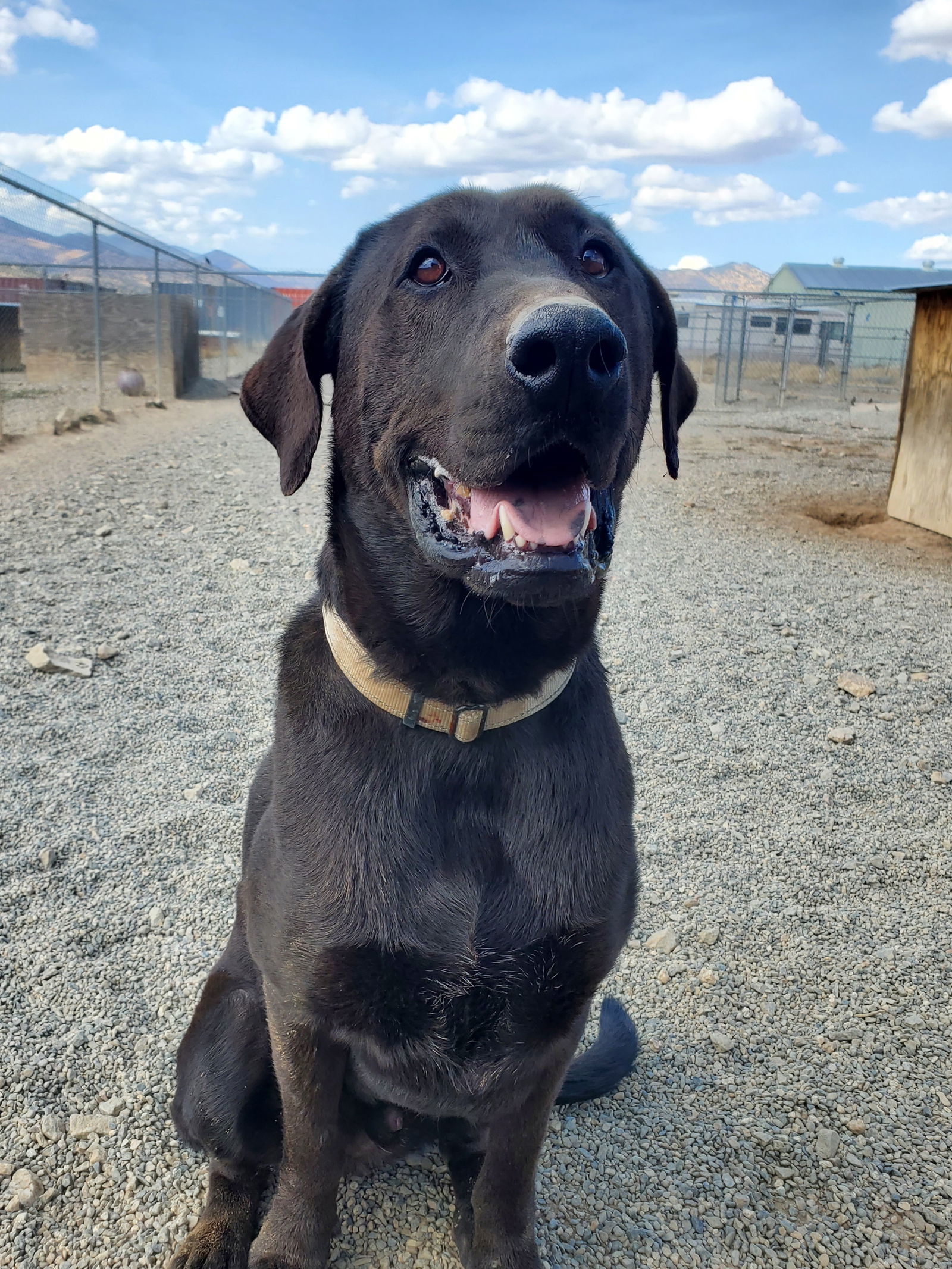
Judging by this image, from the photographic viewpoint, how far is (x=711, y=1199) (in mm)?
1973

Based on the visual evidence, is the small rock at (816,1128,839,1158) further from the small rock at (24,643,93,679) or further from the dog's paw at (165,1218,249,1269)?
the small rock at (24,643,93,679)

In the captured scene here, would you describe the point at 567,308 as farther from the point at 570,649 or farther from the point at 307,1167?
the point at 307,1167

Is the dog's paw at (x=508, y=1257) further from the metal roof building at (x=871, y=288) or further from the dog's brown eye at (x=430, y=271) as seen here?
the metal roof building at (x=871, y=288)

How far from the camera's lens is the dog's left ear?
2.12 meters

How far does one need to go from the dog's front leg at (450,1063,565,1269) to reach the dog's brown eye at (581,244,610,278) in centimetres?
155

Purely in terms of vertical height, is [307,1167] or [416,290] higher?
[416,290]

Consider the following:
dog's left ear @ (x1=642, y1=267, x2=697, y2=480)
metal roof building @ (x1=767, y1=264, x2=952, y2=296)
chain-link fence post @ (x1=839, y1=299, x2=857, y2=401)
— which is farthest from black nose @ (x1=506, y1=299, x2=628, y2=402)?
metal roof building @ (x1=767, y1=264, x2=952, y2=296)

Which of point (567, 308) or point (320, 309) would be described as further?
point (320, 309)

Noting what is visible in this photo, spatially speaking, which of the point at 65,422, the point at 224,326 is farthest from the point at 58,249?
the point at 224,326

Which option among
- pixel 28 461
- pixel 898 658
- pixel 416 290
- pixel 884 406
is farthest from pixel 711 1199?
pixel 884 406

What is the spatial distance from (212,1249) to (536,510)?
61.1 inches

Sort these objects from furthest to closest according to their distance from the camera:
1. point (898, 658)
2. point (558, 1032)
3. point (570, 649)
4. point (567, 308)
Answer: point (898, 658)
point (570, 649)
point (558, 1032)
point (567, 308)

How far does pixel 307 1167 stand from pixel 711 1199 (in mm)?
889

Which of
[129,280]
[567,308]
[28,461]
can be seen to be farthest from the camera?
[129,280]
